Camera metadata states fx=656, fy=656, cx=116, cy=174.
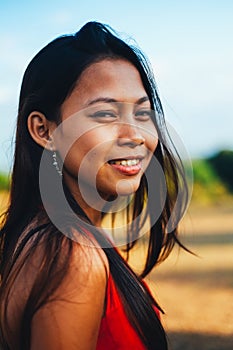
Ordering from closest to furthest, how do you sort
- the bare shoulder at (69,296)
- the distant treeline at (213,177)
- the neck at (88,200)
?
the bare shoulder at (69,296) < the neck at (88,200) < the distant treeline at (213,177)

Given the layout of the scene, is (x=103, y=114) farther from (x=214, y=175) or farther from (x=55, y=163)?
(x=214, y=175)

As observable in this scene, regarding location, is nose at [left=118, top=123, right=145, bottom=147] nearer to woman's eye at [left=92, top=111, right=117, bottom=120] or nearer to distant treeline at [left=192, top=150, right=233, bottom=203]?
woman's eye at [left=92, top=111, right=117, bottom=120]

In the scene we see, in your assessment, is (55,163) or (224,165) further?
(224,165)

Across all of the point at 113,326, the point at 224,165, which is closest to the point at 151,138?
the point at 113,326

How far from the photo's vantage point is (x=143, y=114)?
6.39ft

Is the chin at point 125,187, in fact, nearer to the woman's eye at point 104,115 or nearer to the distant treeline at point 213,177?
the woman's eye at point 104,115

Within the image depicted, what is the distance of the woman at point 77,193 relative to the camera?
162cm

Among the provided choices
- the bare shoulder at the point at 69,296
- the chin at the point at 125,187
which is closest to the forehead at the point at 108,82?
the chin at the point at 125,187

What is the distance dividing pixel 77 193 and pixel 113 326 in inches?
17.3

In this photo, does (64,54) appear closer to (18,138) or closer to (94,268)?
(18,138)

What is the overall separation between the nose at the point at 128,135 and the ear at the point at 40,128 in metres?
0.21

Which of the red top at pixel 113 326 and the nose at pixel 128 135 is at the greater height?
the nose at pixel 128 135

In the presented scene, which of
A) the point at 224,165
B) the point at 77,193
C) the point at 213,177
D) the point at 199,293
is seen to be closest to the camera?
the point at 77,193

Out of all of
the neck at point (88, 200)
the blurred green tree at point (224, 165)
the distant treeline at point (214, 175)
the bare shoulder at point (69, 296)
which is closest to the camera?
the bare shoulder at point (69, 296)
